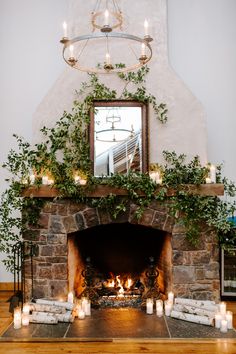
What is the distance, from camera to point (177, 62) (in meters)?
4.99

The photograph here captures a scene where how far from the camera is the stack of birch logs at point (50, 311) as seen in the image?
3691 mm

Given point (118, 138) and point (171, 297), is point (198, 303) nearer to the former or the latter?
point (171, 297)

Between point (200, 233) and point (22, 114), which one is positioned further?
point (22, 114)

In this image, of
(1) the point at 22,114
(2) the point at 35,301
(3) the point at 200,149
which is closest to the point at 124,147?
(3) the point at 200,149

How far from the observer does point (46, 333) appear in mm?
3443

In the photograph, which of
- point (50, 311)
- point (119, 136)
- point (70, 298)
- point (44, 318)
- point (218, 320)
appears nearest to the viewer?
point (218, 320)

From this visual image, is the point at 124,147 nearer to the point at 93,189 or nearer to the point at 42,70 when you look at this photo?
the point at 93,189

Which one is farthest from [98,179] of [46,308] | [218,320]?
[218,320]

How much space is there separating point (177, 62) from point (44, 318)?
3416mm

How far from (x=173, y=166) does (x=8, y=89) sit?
2.38 m

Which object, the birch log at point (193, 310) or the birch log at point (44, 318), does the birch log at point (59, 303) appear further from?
the birch log at point (193, 310)

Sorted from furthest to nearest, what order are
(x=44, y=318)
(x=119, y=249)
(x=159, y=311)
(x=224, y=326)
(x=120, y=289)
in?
(x=119, y=249)
(x=120, y=289)
(x=159, y=311)
(x=44, y=318)
(x=224, y=326)

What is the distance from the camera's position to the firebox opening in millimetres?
4797

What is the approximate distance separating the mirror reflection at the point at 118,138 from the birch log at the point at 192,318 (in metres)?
1.55
